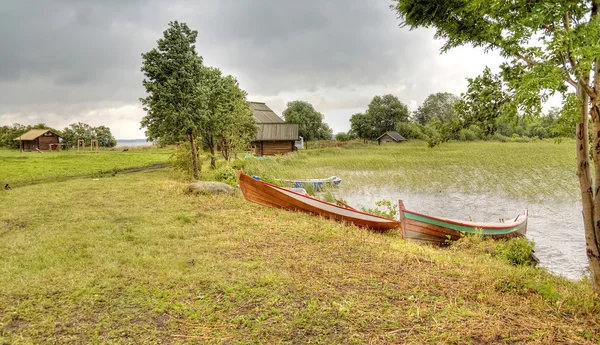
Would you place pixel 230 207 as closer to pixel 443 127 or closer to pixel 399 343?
pixel 443 127

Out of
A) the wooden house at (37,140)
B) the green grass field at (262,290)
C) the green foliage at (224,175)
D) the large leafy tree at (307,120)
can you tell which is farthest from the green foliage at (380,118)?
the green grass field at (262,290)

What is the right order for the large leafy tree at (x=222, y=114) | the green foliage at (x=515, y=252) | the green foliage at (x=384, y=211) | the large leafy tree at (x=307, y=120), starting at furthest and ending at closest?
the large leafy tree at (x=307, y=120), the large leafy tree at (x=222, y=114), the green foliage at (x=384, y=211), the green foliage at (x=515, y=252)

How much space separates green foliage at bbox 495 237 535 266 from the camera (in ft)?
29.7

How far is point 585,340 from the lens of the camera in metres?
4.47

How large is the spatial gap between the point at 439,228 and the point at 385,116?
2843 inches

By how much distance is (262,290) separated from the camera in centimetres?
577

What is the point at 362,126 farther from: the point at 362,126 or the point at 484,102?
the point at 484,102

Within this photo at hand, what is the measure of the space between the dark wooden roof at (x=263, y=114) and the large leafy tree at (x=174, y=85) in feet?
96.7

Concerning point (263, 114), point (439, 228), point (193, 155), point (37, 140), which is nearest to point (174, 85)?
point (193, 155)

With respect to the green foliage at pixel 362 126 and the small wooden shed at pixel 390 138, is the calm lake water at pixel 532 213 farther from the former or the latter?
the green foliage at pixel 362 126

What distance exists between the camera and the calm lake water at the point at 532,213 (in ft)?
33.3

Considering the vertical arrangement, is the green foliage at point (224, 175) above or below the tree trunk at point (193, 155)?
below

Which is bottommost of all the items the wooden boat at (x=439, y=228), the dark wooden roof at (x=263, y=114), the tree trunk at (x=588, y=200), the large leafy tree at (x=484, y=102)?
the wooden boat at (x=439, y=228)

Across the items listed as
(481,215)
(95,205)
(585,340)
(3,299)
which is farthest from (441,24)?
(95,205)
